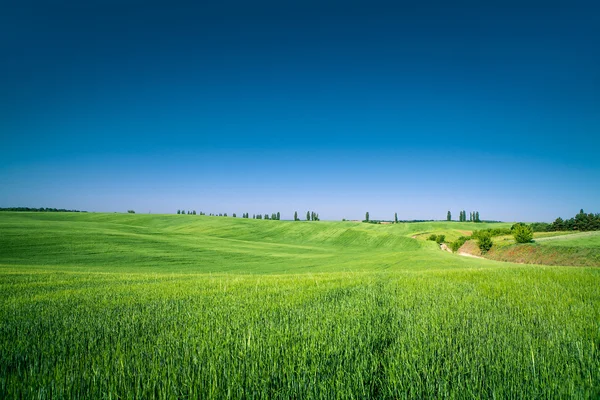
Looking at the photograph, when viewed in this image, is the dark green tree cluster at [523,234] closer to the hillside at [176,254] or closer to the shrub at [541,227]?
the hillside at [176,254]

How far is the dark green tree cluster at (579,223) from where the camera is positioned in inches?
2288

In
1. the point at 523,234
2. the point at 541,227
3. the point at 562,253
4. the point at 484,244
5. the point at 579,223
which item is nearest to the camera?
the point at 562,253

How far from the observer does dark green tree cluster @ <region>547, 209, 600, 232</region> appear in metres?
58.1

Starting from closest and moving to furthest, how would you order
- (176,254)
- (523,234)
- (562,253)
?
(562,253), (176,254), (523,234)

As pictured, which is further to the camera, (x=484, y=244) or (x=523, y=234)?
(x=484, y=244)

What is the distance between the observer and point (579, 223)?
2386 inches

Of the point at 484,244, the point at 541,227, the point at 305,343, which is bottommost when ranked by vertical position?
the point at 484,244

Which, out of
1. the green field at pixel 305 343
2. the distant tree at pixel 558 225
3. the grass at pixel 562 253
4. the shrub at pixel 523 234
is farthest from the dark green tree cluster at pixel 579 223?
the green field at pixel 305 343

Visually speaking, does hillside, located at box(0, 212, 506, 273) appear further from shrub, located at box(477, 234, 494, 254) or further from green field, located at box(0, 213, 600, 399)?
green field, located at box(0, 213, 600, 399)

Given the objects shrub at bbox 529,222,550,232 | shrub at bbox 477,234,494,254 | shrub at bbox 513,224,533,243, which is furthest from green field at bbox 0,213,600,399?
shrub at bbox 529,222,550,232

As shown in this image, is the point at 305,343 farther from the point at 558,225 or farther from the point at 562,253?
the point at 558,225

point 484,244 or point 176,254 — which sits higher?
point 484,244

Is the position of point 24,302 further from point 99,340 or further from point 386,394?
point 386,394

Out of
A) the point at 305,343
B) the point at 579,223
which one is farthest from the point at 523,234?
the point at 305,343
